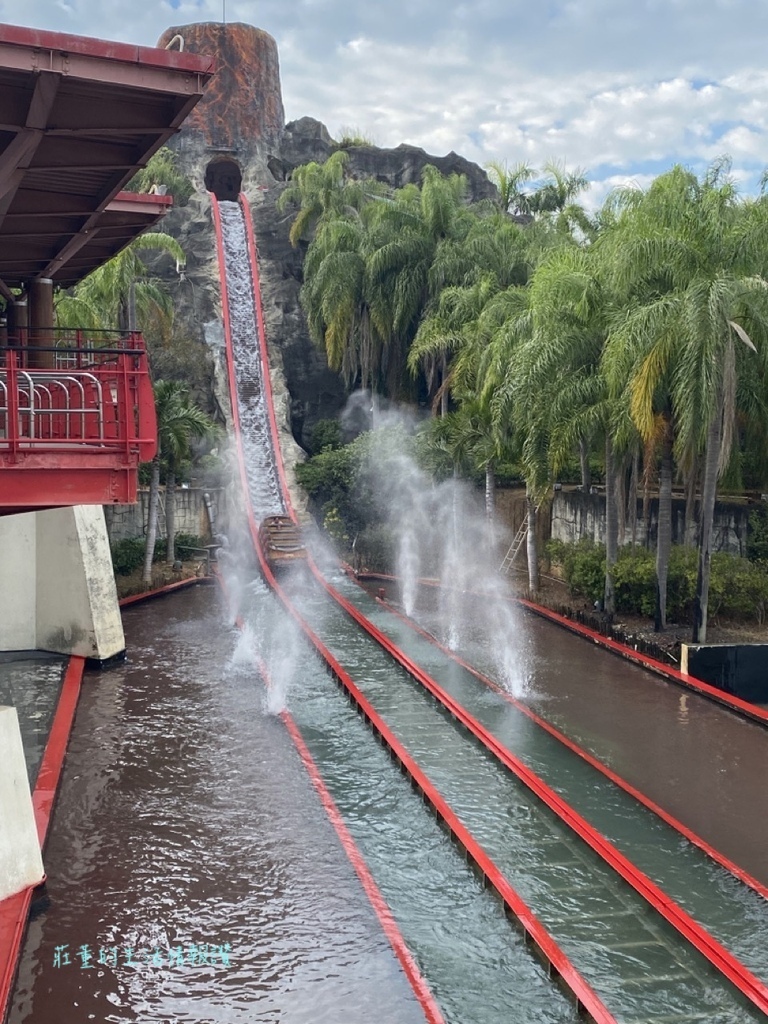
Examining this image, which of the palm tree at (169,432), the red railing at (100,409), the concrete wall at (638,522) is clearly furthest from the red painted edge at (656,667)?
the red railing at (100,409)

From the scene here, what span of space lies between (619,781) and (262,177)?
42.3 meters

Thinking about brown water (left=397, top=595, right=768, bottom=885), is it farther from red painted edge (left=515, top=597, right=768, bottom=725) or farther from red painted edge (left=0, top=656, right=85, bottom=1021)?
red painted edge (left=0, top=656, right=85, bottom=1021)

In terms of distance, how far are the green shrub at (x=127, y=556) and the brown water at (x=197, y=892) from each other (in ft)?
32.6

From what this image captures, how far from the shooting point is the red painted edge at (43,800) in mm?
7082

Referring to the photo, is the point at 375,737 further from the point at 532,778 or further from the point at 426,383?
the point at 426,383

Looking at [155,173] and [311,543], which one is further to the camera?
[155,173]

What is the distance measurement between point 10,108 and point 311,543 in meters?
20.6

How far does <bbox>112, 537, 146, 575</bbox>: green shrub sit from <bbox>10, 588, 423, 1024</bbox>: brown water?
32.6ft

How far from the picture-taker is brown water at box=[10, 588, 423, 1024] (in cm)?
698

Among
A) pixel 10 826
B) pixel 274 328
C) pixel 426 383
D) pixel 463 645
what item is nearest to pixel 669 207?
pixel 463 645

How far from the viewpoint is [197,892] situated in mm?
8578

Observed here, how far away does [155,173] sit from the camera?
41969 mm

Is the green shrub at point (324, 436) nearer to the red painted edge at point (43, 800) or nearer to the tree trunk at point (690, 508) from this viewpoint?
the tree trunk at point (690, 508)

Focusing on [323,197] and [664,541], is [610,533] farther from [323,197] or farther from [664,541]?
[323,197]
